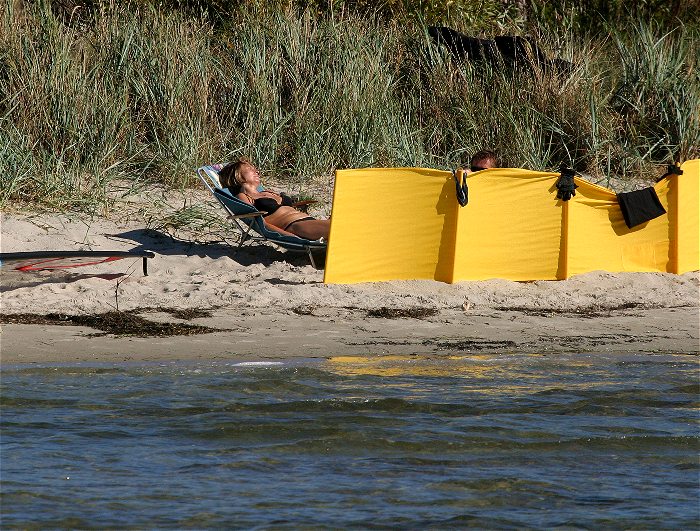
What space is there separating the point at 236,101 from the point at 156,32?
1.21 m

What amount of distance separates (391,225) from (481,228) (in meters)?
0.66

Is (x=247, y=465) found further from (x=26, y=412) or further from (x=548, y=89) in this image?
(x=548, y=89)

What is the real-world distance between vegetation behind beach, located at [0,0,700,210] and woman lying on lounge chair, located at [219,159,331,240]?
5.42ft

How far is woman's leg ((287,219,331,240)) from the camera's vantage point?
9.26 metres

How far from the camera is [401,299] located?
28.1 feet

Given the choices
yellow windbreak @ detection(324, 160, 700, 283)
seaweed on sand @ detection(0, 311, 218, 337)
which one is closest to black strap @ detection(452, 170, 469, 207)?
yellow windbreak @ detection(324, 160, 700, 283)

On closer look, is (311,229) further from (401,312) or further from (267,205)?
(401,312)

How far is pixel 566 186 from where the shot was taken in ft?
29.2

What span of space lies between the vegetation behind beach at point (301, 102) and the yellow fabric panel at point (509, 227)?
9.85 feet

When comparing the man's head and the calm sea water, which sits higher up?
the man's head

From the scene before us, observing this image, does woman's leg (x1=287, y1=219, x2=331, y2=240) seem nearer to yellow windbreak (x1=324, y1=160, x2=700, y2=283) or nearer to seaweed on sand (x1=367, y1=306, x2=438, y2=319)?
yellow windbreak (x1=324, y1=160, x2=700, y2=283)

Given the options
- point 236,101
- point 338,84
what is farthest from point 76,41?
point 338,84

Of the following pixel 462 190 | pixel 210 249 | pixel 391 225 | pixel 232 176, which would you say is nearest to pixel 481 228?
pixel 462 190

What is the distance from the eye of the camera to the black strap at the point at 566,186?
8.89 metres
